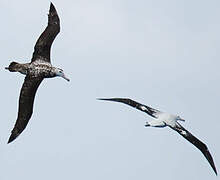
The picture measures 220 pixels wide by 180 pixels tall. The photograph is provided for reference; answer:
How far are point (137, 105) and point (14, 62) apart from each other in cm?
810

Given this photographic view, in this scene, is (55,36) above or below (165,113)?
above

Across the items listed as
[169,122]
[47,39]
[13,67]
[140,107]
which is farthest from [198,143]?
[13,67]

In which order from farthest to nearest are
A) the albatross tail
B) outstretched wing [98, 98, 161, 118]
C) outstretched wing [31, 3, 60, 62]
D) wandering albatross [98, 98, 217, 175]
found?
outstretched wing [31, 3, 60, 62] → outstretched wing [98, 98, 161, 118] → wandering albatross [98, 98, 217, 175] → the albatross tail

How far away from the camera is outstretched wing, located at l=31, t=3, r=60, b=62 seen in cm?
4662

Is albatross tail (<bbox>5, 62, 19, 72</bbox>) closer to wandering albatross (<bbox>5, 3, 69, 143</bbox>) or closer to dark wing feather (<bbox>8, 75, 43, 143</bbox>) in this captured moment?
wandering albatross (<bbox>5, 3, 69, 143</bbox>)

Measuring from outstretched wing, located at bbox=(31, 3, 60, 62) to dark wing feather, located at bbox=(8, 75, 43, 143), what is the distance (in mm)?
1433

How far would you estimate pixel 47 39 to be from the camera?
154ft

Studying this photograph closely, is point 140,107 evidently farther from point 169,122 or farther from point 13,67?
point 13,67

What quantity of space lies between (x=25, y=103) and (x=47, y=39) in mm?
4246

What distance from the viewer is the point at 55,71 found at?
46594 mm

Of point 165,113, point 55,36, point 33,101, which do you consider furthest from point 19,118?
point 165,113

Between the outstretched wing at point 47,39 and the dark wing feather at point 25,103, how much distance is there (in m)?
1.43

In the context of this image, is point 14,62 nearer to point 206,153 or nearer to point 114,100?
point 114,100

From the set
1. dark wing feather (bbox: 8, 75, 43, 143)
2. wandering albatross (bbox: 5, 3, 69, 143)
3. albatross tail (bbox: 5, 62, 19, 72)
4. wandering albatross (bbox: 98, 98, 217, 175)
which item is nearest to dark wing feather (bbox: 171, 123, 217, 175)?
wandering albatross (bbox: 98, 98, 217, 175)
